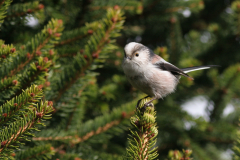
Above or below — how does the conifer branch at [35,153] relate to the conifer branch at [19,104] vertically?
below

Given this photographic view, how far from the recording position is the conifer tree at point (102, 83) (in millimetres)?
1545

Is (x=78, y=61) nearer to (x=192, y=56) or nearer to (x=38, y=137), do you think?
(x=38, y=137)

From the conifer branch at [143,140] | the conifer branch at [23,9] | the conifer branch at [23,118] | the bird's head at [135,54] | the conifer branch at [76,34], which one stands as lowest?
the conifer branch at [143,140]

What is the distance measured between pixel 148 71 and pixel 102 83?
29.2 inches

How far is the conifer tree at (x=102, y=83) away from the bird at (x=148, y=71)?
0.21 m

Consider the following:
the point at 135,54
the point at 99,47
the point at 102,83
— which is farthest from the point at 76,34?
the point at 102,83

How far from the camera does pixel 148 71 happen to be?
9.07 feet

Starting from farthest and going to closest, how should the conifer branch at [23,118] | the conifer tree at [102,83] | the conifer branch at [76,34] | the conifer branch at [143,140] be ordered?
the conifer branch at [76,34] → the conifer tree at [102,83] → the conifer branch at [143,140] → the conifer branch at [23,118]

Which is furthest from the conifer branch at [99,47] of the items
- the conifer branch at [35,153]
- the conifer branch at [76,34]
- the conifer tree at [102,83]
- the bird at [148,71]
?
the bird at [148,71]

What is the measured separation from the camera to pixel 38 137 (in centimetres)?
189

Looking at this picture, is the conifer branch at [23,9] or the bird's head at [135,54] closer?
the conifer branch at [23,9]

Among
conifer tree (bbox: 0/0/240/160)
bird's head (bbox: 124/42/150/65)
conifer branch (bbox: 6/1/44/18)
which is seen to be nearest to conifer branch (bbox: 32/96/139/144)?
conifer tree (bbox: 0/0/240/160)

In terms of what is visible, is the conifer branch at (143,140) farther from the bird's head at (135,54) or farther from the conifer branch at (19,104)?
the bird's head at (135,54)

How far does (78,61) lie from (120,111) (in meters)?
0.62
